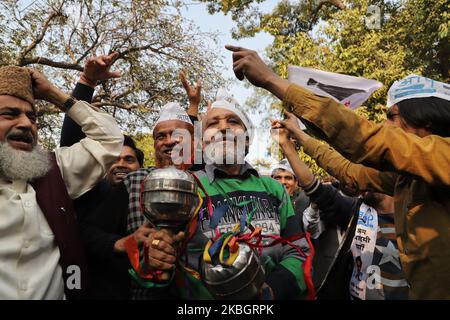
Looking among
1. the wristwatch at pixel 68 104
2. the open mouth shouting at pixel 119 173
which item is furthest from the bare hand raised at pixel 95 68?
the open mouth shouting at pixel 119 173

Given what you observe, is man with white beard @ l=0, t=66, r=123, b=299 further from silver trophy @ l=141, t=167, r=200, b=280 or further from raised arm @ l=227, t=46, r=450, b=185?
raised arm @ l=227, t=46, r=450, b=185

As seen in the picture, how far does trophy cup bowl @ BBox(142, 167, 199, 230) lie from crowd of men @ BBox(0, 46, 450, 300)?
78 millimetres

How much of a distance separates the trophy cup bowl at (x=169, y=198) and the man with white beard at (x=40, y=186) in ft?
1.84

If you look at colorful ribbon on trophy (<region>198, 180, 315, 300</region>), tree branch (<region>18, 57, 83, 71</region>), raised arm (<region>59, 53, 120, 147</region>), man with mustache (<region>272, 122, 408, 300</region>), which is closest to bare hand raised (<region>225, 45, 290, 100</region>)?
colorful ribbon on trophy (<region>198, 180, 315, 300</region>)

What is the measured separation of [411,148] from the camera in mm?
1700

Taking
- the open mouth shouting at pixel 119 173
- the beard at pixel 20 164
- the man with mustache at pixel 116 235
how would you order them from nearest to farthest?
the beard at pixel 20 164 → the man with mustache at pixel 116 235 → the open mouth shouting at pixel 119 173

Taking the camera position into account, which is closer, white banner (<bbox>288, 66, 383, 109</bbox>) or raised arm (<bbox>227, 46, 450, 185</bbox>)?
raised arm (<bbox>227, 46, 450, 185</bbox>)

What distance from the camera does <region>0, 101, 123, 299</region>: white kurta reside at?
207 cm

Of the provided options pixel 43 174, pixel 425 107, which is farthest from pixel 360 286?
pixel 43 174

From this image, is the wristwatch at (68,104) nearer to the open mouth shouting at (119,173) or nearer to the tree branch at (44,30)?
the open mouth shouting at (119,173)

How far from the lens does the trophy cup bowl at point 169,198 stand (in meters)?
1.96

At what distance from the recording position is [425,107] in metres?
2.03

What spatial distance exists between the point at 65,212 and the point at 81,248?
0.68 feet
